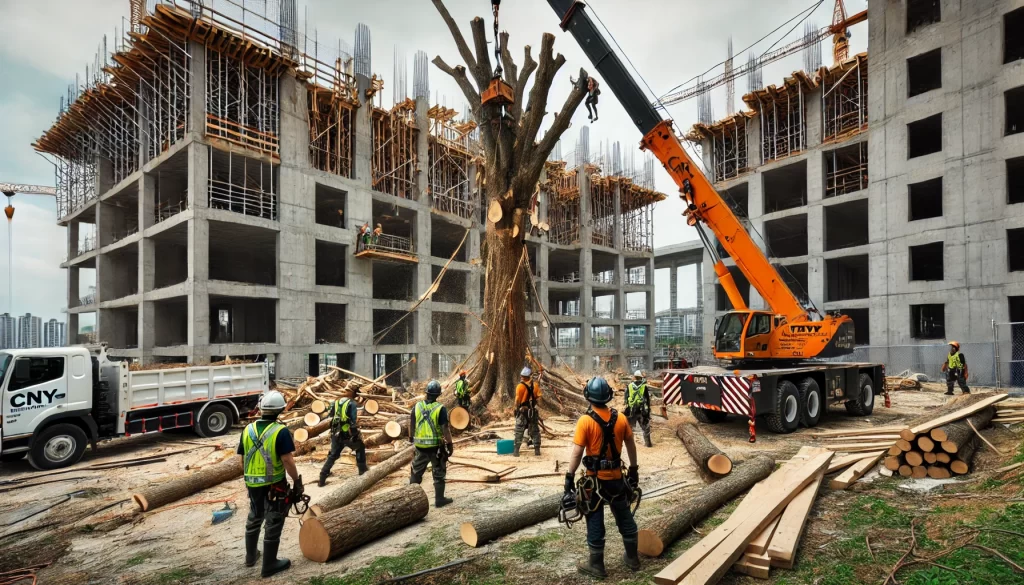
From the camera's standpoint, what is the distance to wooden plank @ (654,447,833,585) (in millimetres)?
→ 4227

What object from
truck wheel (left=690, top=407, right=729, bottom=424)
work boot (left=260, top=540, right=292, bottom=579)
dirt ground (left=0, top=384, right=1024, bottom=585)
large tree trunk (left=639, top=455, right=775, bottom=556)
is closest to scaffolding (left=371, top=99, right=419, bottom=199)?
truck wheel (left=690, top=407, right=729, bottom=424)

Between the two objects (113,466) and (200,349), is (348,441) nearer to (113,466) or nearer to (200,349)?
(113,466)

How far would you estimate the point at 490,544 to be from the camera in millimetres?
5539

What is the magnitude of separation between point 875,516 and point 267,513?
656 centimetres

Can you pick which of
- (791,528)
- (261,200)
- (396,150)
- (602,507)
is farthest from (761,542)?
(396,150)

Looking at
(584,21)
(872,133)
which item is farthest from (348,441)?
(872,133)

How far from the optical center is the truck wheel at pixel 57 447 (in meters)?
9.79

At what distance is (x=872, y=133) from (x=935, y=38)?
431 cm

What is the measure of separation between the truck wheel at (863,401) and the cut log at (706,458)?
6.86 meters

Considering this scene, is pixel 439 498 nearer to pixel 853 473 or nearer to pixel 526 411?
pixel 526 411

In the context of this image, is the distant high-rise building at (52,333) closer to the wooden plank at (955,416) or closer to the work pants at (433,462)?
the work pants at (433,462)

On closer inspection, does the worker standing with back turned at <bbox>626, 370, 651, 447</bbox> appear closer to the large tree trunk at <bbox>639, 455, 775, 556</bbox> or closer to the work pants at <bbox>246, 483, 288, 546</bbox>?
the large tree trunk at <bbox>639, 455, 775, 556</bbox>

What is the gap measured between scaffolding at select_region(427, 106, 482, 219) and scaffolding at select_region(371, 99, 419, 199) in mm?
1285

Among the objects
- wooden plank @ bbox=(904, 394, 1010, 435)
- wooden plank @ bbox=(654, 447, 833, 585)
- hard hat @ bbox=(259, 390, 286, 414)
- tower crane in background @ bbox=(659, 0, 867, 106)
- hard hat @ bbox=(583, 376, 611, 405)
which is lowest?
wooden plank @ bbox=(654, 447, 833, 585)
